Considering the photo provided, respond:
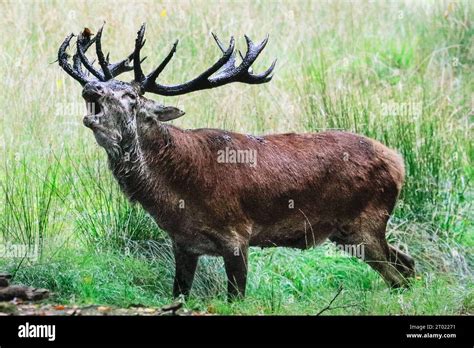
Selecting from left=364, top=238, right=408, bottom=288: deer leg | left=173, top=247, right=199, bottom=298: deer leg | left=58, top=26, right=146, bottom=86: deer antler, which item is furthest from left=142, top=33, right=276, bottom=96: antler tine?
left=364, top=238, right=408, bottom=288: deer leg

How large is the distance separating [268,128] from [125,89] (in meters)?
3.28

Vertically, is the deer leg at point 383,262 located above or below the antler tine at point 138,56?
below

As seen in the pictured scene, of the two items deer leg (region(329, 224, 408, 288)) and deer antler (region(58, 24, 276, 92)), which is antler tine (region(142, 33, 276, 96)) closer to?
deer antler (region(58, 24, 276, 92))

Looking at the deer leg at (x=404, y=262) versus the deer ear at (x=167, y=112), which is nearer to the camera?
the deer ear at (x=167, y=112)

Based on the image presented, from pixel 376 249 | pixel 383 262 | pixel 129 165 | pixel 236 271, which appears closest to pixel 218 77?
pixel 129 165

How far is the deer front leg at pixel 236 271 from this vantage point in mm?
7531

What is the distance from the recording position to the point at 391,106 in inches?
395

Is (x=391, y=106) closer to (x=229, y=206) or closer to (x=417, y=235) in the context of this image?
(x=417, y=235)

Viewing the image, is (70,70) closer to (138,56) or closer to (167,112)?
(138,56)

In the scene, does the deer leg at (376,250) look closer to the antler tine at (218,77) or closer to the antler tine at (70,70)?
the antler tine at (218,77)

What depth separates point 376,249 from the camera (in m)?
8.09

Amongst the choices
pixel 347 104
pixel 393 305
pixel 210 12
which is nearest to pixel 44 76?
pixel 210 12

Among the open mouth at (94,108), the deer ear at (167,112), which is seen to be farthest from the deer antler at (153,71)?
the open mouth at (94,108)

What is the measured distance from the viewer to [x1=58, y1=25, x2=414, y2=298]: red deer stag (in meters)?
7.43
